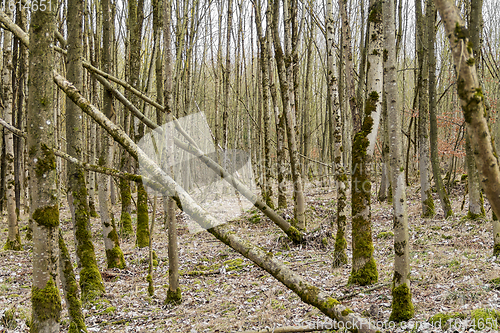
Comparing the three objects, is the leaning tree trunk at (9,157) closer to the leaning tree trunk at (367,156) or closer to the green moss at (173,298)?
the green moss at (173,298)

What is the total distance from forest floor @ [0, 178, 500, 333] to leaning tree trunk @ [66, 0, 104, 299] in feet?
1.29

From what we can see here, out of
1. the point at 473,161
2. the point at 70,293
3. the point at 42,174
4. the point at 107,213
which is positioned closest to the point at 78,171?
the point at 70,293

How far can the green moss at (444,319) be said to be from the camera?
9.67 feet

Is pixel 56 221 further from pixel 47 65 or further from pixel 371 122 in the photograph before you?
Result: pixel 371 122

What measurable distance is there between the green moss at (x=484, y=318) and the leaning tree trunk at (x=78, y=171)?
4.29 metres

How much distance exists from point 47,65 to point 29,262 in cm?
652

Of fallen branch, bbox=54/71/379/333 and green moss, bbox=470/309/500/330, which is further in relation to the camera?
green moss, bbox=470/309/500/330

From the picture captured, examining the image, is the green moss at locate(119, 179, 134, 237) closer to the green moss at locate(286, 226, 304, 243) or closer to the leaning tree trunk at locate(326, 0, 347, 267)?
the green moss at locate(286, 226, 304, 243)

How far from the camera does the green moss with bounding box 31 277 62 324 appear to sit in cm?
225

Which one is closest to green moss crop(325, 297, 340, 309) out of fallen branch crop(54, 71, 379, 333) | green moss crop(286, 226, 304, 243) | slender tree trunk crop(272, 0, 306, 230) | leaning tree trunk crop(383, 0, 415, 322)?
fallen branch crop(54, 71, 379, 333)

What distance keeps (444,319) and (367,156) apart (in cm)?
189

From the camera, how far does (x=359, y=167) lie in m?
4.19

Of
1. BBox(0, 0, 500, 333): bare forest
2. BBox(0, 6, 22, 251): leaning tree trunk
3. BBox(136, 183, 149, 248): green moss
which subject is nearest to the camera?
BBox(0, 0, 500, 333): bare forest

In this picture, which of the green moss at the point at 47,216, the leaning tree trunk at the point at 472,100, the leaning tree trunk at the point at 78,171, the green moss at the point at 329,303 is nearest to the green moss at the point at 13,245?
the leaning tree trunk at the point at 78,171
